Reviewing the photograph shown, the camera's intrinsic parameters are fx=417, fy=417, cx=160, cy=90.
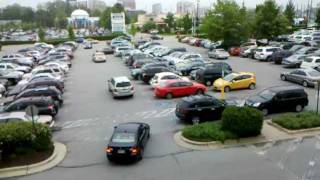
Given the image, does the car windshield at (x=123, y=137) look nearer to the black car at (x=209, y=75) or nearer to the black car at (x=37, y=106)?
the black car at (x=37, y=106)

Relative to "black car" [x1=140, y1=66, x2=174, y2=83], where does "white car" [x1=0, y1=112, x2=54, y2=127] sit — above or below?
below

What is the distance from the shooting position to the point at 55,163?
57.3 feet

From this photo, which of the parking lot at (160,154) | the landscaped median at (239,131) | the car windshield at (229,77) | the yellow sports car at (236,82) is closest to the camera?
the parking lot at (160,154)

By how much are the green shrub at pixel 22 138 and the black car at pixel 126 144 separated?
3240mm

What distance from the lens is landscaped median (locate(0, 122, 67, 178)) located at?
55.7ft

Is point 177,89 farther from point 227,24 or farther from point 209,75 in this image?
point 227,24

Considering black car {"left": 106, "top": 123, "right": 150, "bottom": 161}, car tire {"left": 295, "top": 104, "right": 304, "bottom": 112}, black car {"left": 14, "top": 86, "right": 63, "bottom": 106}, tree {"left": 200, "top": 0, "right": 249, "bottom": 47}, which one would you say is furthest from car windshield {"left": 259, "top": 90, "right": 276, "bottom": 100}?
tree {"left": 200, "top": 0, "right": 249, "bottom": 47}

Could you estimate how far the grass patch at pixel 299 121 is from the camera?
2041cm

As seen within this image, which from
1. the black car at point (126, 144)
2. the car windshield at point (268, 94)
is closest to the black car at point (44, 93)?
the black car at point (126, 144)

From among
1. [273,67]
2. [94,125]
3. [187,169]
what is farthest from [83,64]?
[187,169]

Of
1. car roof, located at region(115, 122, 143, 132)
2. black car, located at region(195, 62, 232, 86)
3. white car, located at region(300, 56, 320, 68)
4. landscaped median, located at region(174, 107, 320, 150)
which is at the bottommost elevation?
landscaped median, located at region(174, 107, 320, 150)

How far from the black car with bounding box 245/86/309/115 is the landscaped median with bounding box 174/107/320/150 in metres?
2.83

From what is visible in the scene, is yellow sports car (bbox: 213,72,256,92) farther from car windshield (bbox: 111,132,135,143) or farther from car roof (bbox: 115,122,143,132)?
car windshield (bbox: 111,132,135,143)

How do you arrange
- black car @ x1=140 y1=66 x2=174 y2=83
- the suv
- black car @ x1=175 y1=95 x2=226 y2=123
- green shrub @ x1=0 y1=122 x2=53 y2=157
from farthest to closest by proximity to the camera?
black car @ x1=140 y1=66 x2=174 y2=83 < the suv < black car @ x1=175 y1=95 x2=226 y2=123 < green shrub @ x1=0 y1=122 x2=53 y2=157
